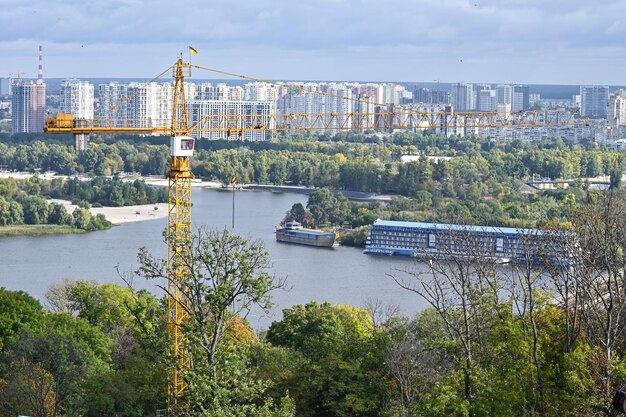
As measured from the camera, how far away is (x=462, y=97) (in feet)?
144

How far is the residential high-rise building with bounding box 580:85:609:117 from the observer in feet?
134

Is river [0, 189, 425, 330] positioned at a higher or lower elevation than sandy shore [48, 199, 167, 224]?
lower

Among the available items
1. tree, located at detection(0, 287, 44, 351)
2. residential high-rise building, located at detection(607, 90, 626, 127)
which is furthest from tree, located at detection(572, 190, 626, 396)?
residential high-rise building, located at detection(607, 90, 626, 127)

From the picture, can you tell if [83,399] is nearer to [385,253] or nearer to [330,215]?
[385,253]

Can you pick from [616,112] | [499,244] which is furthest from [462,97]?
[499,244]

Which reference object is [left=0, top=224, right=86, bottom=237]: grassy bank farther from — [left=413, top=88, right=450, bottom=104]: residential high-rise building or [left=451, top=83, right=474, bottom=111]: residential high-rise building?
[left=451, top=83, right=474, bottom=111]: residential high-rise building

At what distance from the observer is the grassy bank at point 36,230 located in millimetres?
16203

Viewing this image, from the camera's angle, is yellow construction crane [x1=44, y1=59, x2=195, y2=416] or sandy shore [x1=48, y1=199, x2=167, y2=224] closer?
yellow construction crane [x1=44, y1=59, x2=195, y2=416]

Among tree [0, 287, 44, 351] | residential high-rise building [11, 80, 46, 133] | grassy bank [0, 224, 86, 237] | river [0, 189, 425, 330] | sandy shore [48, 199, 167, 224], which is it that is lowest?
river [0, 189, 425, 330]

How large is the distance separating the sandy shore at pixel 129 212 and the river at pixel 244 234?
379 millimetres

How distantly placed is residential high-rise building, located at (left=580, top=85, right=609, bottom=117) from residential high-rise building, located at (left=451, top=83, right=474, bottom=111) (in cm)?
391

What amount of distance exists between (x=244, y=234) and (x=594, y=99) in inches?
1101

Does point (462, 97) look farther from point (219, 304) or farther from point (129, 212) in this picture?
point (219, 304)

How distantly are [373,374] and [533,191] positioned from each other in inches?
592
